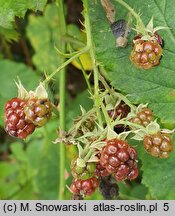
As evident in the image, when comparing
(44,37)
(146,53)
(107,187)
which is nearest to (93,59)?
(146,53)

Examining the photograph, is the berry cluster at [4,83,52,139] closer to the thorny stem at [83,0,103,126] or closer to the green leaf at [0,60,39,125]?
the thorny stem at [83,0,103,126]

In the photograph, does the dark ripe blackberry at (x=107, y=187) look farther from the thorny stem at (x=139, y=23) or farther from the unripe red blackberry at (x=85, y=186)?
the thorny stem at (x=139, y=23)

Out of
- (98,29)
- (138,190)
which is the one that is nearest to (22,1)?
(98,29)

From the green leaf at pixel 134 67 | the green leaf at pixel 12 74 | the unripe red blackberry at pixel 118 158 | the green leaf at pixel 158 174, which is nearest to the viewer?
the unripe red blackberry at pixel 118 158

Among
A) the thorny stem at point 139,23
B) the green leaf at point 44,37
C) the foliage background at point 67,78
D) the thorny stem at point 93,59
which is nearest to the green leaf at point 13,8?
the foliage background at point 67,78

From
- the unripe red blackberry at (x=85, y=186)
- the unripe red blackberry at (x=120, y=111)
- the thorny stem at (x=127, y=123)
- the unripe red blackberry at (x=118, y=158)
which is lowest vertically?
the unripe red blackberry at (x=85, y=186)

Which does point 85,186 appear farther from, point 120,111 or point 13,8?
point 13,8
